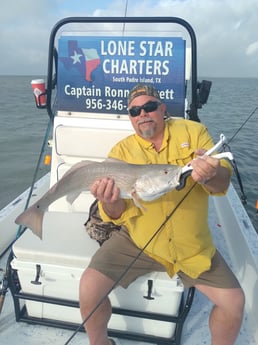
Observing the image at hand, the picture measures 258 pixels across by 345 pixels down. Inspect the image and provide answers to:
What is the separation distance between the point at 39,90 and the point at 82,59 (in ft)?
2.04

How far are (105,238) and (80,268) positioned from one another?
0.36 meters

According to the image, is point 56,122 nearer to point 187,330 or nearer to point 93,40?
point 93,40

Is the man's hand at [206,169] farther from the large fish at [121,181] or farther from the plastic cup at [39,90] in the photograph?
the plastic cup at [39,90]

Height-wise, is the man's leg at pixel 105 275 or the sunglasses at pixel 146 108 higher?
the sunglasses at pixel 146 108

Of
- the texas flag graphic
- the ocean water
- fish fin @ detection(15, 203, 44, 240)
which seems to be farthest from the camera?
the ocean water

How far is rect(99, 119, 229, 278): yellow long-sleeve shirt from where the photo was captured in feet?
8.03

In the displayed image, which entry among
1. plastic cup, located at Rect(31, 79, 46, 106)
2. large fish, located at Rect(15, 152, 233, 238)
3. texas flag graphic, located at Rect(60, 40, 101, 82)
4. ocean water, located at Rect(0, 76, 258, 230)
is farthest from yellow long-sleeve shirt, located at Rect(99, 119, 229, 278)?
ocean water, located at Rect(0, 76, 258, 230)

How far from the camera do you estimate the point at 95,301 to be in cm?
239

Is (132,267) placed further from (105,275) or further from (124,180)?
(124,180)

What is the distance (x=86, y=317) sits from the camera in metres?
2.40

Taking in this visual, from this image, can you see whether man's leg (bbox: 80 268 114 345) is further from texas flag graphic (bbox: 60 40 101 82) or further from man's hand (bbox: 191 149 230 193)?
texas flag graphic (bbox: 60 40 101 82)

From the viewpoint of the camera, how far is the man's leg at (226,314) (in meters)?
2.33

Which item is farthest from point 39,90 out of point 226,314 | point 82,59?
point 226,314

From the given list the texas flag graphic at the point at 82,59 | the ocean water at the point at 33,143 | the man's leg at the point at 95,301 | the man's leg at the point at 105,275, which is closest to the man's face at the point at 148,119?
the man's leg at the point at 105,275
